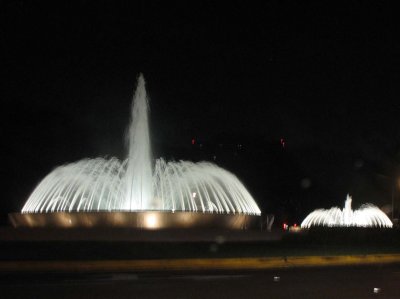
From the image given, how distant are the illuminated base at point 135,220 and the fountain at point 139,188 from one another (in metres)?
0.07

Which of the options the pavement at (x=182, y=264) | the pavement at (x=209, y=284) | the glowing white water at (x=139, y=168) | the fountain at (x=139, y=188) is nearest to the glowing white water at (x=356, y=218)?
the fountain at (x=139, y=188)

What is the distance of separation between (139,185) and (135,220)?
184 inches

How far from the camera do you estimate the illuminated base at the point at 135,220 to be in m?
27.6

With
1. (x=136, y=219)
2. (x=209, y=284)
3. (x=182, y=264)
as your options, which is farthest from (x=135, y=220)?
(x=209, y=284)

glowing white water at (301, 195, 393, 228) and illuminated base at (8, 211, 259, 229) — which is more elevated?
illuminated base at (8, 211, 259, 229)

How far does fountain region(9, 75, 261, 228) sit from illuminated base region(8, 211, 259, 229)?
0.22 feet

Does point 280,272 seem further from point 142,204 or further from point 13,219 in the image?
point 13,219

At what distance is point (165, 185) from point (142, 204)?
2.05m

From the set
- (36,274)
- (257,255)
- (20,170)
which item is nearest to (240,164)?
(20,170)

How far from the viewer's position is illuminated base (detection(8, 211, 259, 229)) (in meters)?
27.6

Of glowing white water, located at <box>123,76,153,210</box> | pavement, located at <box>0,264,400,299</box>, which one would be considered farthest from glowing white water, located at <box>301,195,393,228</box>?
pavement, located at <box>0,264,400,299</box>

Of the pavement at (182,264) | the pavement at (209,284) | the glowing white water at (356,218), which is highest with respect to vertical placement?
the pavement at (209,284)

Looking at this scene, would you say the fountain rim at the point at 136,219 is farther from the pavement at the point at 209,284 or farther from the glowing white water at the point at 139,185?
the pavement at the point at 209,284

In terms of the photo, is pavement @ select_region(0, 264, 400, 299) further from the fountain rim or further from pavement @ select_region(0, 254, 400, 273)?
the fountain rim
